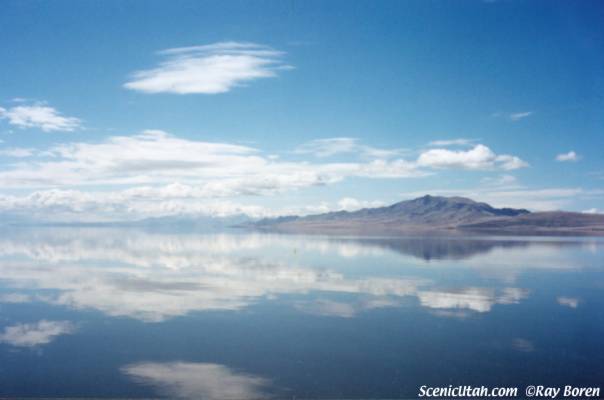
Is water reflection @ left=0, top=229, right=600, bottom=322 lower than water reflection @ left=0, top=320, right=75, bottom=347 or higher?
higher

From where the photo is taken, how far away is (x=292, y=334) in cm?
3016

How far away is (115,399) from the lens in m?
20.2

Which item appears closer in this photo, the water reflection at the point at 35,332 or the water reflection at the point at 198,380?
the water reflection at the point at 198,380

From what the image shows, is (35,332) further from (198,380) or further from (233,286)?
(233,286)

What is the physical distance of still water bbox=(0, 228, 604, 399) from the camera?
22266 millimetres

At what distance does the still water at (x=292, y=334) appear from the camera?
22266mm

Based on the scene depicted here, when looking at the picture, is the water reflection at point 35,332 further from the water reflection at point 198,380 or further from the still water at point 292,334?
the water reflection at point 198,380

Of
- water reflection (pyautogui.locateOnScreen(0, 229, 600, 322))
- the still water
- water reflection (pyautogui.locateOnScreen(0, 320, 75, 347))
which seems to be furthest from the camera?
water reflection (pyautogui.locateOnScreen(0, 229, 600, 322))

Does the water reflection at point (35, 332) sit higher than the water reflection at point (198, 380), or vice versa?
the water reflection at point (35, 332)

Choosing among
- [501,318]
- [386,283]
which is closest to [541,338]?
[501,318]

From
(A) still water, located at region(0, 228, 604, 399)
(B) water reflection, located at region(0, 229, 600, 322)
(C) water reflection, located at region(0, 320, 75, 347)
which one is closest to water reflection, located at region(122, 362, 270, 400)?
(A) still water, located at region(0, 228, 604, 399)

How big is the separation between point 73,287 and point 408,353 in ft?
117

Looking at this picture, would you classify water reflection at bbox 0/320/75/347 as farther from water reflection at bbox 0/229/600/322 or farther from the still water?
water reflection at bbox 0/229/600/322

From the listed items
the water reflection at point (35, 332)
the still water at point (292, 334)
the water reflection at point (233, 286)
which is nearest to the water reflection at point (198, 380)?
the still water at point (292, 334)
